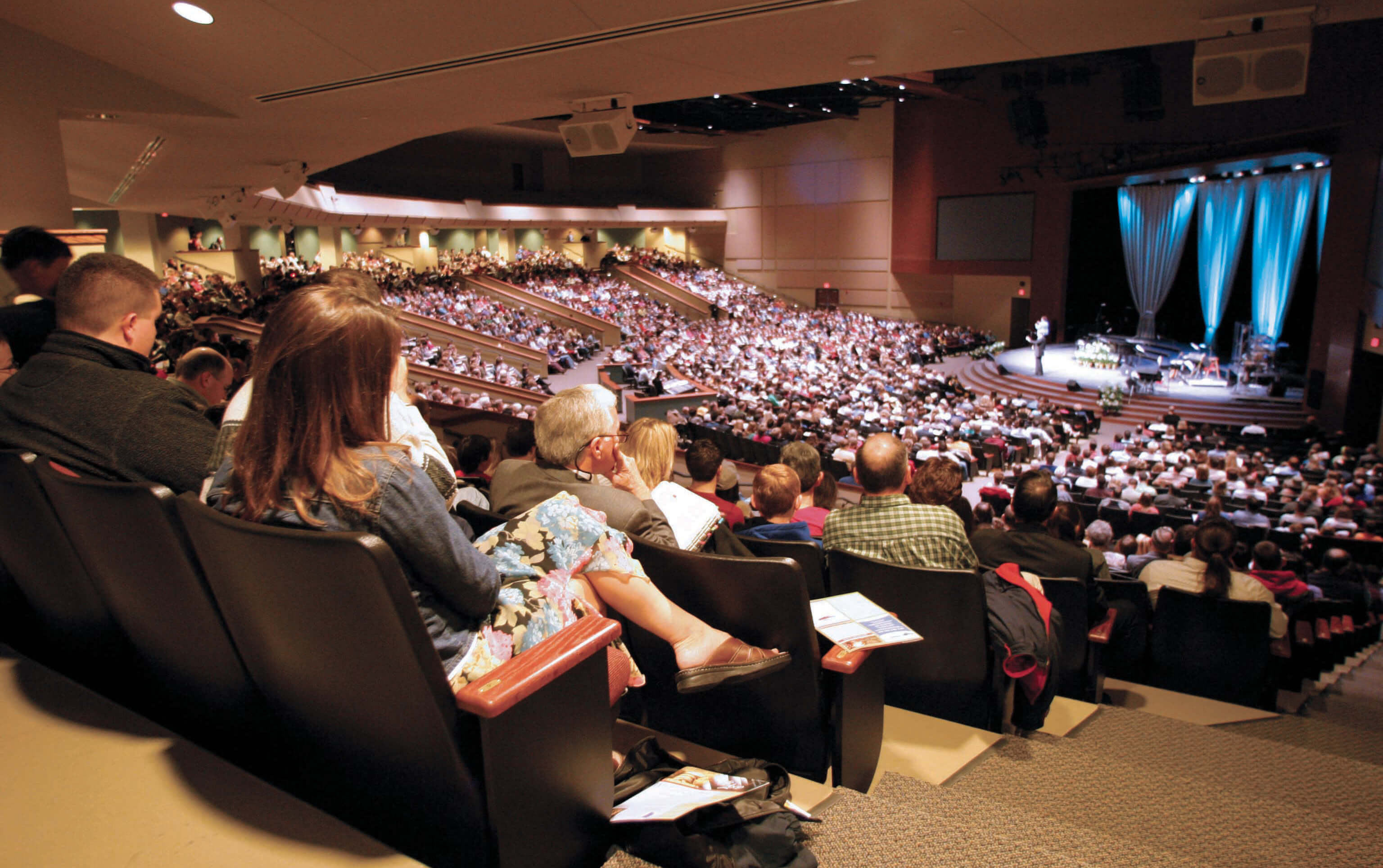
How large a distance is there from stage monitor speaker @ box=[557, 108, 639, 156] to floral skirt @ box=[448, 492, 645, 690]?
403 centimetres

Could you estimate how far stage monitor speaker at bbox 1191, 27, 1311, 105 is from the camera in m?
3.51

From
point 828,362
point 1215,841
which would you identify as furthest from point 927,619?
point 828,362

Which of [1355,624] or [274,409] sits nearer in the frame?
[274,409]

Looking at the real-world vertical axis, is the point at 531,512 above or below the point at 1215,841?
above

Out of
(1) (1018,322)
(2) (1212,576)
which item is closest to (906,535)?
(2) (1212,576)

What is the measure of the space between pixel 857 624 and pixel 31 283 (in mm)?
3086

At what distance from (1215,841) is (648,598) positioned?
5.18 feet

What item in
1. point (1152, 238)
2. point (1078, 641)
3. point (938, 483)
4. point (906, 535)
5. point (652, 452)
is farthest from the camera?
point (1152, 238)

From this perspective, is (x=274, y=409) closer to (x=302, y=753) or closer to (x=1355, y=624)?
(x=302, y=753)

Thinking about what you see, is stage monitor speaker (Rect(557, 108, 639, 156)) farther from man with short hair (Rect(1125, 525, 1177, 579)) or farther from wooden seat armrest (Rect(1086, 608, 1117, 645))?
man with short hair (Rect(1125, 525, 1177, 579))

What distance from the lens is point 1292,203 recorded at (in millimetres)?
15008

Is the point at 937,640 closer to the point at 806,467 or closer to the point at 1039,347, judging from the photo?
the point at 806,467

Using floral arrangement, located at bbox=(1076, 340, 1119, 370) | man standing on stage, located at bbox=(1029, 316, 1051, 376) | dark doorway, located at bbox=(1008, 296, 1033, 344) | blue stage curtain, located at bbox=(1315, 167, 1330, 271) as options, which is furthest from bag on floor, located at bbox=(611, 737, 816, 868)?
dark doorway, located at bbox=(1008, 296, 1033, 344)

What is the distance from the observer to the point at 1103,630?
3.06 meters
